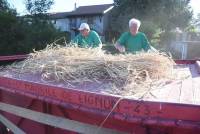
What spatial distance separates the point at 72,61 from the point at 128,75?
0.87 meters

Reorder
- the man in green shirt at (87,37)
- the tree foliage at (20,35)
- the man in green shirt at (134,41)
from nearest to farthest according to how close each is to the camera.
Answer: the man in green shirt at (134,41), the man in green shirt at (87,37), the tree foliage at (20,35)

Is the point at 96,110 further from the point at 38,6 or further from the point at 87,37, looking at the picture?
the point at 38,6

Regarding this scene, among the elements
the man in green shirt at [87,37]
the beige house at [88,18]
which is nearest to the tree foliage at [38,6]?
the beige house at [88,18]

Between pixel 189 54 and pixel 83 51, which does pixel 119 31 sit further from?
pixel 83 51

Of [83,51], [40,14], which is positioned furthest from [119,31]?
[83,51]

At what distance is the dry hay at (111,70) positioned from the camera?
11.8 ft

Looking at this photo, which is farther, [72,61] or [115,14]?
[115,14]

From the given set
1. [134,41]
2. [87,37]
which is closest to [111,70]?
[134,41]

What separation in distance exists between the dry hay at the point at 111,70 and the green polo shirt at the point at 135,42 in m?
1.85

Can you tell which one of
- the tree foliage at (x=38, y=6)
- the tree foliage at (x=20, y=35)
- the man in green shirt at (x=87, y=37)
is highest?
the tree foliage at (x=38, y=6)

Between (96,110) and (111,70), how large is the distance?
897mm

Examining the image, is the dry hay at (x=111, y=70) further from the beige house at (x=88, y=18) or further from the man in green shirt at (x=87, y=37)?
the beige house at (x=88, y=18)

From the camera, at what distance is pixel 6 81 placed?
4.54 m

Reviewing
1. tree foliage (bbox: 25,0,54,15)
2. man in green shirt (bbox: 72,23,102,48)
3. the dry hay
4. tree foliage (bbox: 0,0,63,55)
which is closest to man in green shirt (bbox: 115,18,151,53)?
man in green shirt (bbox: 72,23,102,48)
